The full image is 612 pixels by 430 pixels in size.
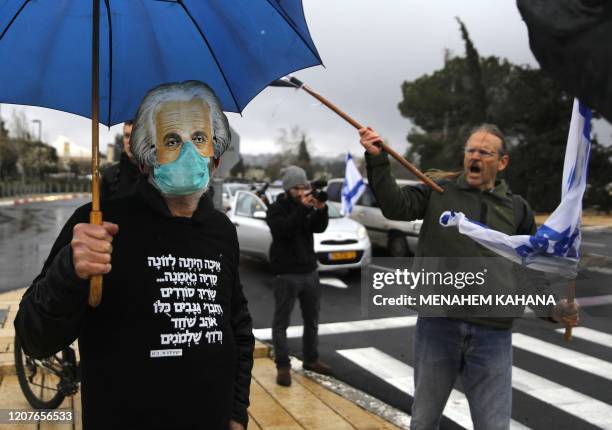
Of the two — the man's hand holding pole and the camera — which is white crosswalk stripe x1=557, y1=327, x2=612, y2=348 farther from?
the man's hand holding pole

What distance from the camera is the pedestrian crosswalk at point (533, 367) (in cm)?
466

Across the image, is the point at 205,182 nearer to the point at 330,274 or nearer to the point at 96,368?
the point at 96,368

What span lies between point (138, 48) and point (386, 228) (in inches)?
451

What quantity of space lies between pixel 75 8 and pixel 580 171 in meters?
1.67

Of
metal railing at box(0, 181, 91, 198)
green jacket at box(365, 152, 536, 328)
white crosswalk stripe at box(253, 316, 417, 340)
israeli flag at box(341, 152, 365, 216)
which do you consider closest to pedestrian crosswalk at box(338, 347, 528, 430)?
white crosswalk stripe at box(253, 316, 417, 340)

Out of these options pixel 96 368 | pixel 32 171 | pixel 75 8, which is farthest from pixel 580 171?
pixel 32 171

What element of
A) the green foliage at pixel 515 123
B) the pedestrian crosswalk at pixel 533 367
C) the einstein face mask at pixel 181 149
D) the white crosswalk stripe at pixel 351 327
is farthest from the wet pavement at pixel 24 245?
the green foliage at pixel 515 123

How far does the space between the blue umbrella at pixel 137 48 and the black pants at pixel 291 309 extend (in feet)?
10.3

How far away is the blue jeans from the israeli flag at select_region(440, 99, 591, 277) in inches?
28.6

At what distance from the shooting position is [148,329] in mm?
1715

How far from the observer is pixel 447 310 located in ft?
9.35

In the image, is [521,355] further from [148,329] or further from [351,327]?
[148,329]

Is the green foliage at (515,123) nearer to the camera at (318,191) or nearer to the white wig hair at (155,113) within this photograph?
the camera at (318,191)

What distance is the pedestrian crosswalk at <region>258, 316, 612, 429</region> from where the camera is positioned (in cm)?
466
